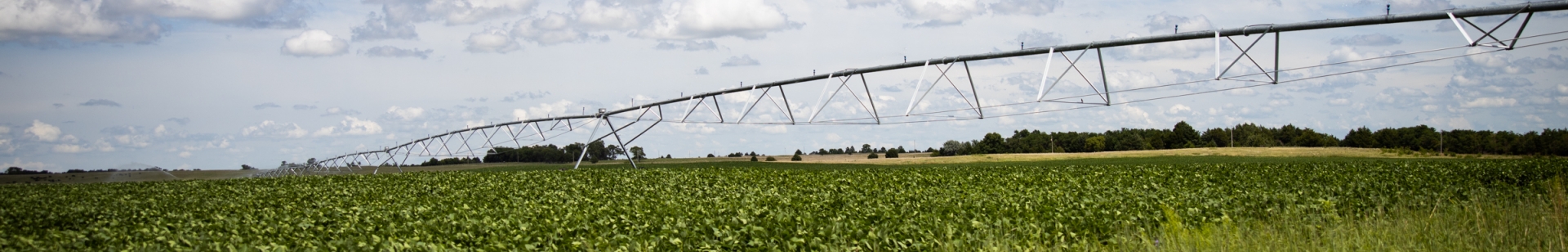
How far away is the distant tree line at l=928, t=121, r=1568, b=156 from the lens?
10119 centimetres

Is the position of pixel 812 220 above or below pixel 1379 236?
above

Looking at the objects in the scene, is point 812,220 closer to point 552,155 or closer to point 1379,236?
point 1379,236

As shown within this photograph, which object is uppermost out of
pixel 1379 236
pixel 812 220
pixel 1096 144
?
pixel 1096 144

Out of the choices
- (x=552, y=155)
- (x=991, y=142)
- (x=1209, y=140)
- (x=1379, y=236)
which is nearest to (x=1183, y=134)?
(x=1209, y=140)

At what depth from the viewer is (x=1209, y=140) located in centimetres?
13212

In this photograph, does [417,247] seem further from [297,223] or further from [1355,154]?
[1355,154]

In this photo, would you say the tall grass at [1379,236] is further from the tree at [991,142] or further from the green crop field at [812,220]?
the tree at [991,142]

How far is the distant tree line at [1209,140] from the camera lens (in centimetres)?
10119

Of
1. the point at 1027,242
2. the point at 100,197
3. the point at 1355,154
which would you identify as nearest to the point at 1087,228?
the point at 1027,242

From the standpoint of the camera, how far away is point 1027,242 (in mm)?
10070

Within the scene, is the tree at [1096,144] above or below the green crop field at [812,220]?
above

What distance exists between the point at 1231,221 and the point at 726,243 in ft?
22.5

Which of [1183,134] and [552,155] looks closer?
[552,155]

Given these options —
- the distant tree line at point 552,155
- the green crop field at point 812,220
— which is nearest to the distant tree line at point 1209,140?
the distant tree line at point 552,155
